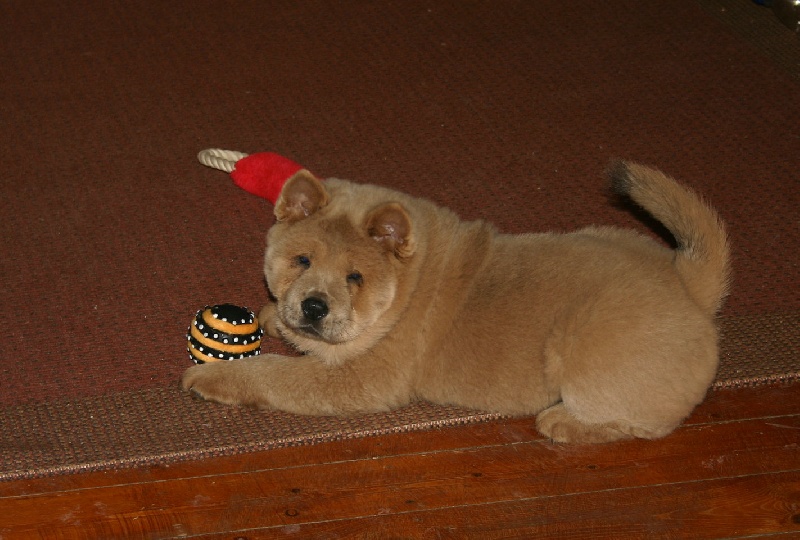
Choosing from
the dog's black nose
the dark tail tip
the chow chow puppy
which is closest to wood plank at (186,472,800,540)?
the chow chow puppy

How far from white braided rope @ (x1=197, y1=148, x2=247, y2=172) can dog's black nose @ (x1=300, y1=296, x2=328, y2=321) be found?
1.26m

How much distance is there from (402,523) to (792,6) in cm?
376

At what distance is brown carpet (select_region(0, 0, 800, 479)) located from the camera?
297 cm

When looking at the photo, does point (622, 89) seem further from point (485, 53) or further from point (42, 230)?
point (42, 230)

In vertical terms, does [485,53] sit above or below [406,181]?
above

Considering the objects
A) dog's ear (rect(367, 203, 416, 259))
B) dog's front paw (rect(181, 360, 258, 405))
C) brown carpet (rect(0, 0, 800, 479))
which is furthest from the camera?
brown carpet (rect(0, 0, 800, 479))

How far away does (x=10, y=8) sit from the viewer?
5152mm

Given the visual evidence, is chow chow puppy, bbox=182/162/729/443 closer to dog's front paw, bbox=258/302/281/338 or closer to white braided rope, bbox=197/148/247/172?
dog's front paw, bbox=258/302/281/338

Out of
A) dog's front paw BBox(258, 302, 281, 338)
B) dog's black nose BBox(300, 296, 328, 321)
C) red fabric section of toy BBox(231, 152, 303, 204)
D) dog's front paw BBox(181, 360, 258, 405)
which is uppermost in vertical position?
dog's black nose BBox(300, 296, 328, 321)

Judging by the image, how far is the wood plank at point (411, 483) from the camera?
258cm

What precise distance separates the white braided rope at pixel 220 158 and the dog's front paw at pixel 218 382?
3.81 feet

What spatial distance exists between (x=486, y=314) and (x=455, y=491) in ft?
1.64

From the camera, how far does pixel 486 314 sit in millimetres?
2748

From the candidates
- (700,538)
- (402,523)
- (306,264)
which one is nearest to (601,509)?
(700,538)
